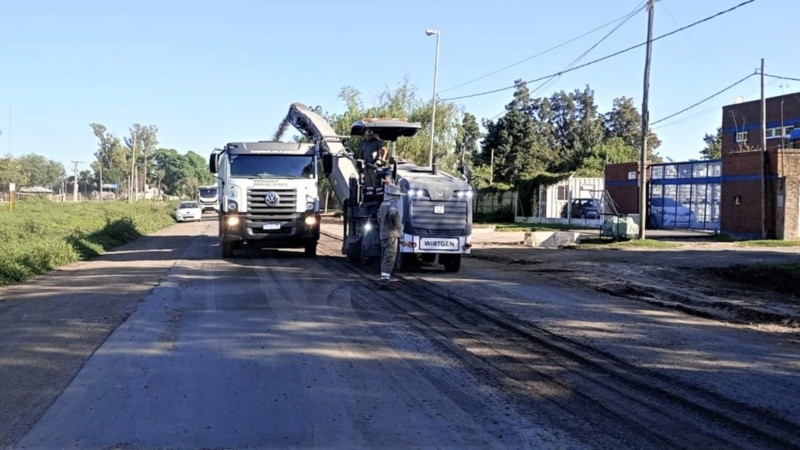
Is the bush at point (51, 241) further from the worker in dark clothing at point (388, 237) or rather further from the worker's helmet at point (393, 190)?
the worker's helmet at point (393, 190)

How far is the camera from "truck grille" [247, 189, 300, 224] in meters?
19.2

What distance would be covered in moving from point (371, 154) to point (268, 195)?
306cm

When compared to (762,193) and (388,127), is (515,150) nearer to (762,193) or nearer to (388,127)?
(762,193)

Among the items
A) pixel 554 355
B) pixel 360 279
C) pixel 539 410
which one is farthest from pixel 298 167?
pixel 539 410

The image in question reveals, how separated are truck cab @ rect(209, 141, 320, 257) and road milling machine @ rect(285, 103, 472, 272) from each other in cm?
86

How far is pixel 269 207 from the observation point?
1930cm

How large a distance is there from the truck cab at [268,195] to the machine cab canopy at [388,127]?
1.97 meters

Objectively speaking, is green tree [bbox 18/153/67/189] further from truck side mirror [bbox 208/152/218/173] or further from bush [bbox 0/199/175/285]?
truck side mirror [bbox 208/152/218/173]

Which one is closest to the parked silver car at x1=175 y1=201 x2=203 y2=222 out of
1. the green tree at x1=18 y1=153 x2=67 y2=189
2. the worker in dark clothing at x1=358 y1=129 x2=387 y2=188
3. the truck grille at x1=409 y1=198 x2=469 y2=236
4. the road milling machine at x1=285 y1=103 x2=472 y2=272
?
the road milling machine at x1=285 y1=103 x2=472 y2=272

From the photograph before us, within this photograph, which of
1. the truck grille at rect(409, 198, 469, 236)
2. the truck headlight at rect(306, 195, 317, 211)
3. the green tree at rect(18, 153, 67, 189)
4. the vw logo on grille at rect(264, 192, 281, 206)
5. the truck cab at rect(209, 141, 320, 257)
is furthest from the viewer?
the green tree at rect(18, 153, 67, 189)

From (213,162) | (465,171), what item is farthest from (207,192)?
(465,171)

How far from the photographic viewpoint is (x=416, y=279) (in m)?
15.0

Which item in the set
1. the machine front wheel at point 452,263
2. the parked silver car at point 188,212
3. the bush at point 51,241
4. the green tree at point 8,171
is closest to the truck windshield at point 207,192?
the parked silver car at point 188,212

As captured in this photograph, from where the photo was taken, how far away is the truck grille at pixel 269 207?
19188 millimetres
